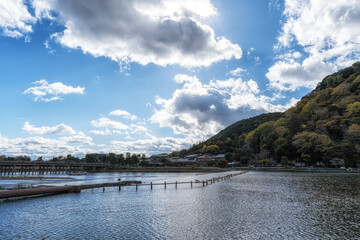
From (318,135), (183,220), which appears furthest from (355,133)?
(183,220)

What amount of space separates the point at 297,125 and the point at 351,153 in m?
42.3

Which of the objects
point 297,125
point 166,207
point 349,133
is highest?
point 297,125

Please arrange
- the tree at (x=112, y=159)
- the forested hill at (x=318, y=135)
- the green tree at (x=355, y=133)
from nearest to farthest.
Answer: the green tree at (x=355, y=133), the forested hill at (x=318, y=135), the tree at (x=112, y=159)

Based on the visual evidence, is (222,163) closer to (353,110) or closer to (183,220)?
(353,110)

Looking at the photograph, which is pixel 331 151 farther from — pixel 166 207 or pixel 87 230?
pixel 87 230

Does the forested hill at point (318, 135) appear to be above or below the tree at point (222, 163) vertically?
above

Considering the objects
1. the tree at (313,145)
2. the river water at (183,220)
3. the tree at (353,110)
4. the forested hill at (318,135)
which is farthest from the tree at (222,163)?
the river water at (183,220)

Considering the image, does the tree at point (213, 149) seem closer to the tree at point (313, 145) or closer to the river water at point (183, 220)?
the tree at point (313, 145)

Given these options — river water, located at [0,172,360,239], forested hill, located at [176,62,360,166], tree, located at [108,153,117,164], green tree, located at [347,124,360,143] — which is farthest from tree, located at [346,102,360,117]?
tree, located at [108,153,117,164]

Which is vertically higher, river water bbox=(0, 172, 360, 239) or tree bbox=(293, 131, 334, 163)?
tree bbox=(293, 131, 334, 163)

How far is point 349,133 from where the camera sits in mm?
90312

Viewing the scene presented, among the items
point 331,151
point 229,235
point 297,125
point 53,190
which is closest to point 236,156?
point 297,125

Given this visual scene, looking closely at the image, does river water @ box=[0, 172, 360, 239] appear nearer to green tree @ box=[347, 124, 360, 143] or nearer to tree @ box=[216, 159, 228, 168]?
green tree @ box=[347, 124, 360, 143]

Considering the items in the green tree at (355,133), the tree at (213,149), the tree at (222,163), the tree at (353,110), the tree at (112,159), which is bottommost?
the tree at (222,163)
